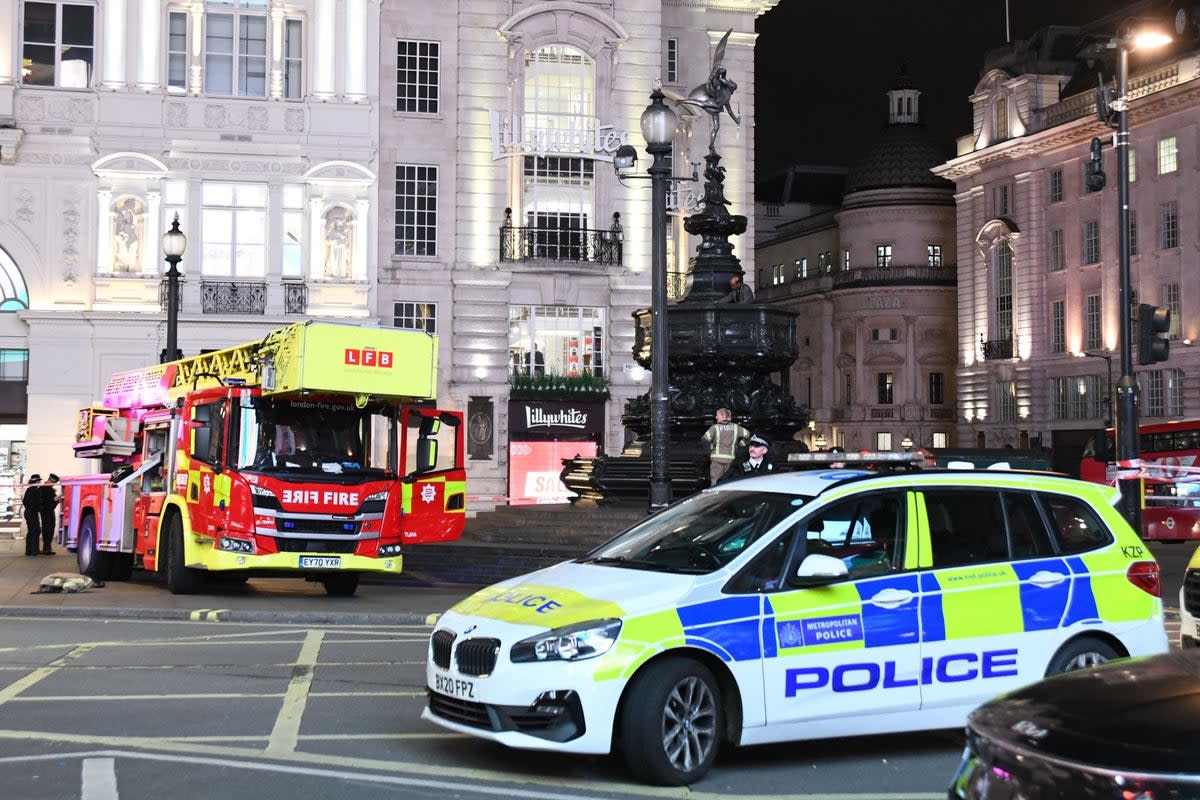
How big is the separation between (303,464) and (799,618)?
37.3 ft

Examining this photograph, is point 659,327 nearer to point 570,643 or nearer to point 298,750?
point 298,750

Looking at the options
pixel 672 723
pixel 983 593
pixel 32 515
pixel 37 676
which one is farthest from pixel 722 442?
pixel 32 515

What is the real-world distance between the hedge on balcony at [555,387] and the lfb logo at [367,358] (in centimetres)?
2723

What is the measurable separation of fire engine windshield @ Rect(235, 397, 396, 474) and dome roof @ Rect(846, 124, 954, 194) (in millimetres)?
66344

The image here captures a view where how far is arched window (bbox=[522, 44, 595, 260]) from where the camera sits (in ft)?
152

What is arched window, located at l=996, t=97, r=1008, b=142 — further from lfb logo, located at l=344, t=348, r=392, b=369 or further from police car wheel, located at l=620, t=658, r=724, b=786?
police car wheel, located at l=620, t=658, r=724, b=786

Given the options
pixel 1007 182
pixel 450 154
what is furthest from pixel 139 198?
pixel 1007 182

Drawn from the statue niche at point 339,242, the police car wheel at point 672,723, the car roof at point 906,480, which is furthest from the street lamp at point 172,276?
the police car wheel at point 672,723

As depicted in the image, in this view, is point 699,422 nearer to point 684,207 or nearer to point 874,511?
point 874,511

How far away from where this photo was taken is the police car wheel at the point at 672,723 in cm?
799

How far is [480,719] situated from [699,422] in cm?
1623

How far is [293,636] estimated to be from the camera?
15445 millimetres

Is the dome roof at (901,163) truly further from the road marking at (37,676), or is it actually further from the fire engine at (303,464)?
the road marking at (37,676)

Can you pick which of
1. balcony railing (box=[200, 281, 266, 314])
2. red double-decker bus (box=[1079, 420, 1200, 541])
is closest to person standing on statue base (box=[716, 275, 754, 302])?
red double-decker bus (box=[1079, 420, 1200, 541])
